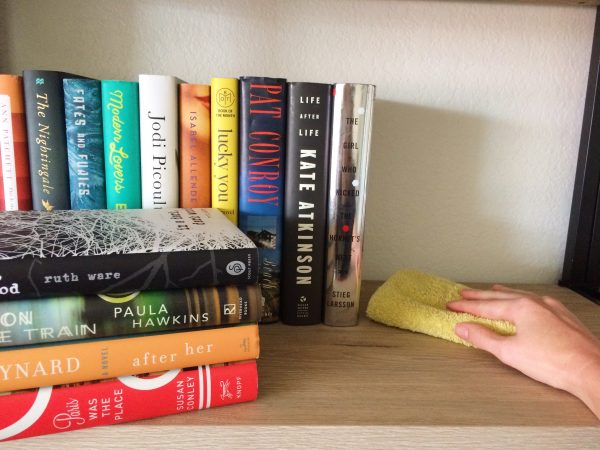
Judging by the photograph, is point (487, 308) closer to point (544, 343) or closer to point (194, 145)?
point (544, 343)

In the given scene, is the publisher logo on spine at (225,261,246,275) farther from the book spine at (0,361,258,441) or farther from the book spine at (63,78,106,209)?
the book spine at (63,78,106,209)

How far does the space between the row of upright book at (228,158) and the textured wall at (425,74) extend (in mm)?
178

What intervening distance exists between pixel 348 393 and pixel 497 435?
131mm

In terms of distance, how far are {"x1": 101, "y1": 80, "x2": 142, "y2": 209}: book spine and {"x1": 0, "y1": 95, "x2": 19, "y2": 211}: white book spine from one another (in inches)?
3.9

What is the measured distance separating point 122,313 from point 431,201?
Result: 1.75 feet

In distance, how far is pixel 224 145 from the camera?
1.82 feet

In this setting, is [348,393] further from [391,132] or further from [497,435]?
[391,132]

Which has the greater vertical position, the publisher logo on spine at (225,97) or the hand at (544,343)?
the publisher logo on spine at (225,97)

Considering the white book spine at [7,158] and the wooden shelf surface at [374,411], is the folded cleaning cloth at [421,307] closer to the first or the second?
the wooden shelf surface at [374,411]

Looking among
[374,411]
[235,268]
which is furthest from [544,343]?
[235,268]

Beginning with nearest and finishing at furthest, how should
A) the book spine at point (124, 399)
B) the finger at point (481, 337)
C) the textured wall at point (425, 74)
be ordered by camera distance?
the book spine at point (124, 399)
the finger at point (481, 337)
the textured wall at point (425, 74)

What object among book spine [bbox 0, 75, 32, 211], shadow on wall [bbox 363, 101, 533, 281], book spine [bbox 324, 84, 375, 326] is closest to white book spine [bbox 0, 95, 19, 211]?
book spine [bbox 0, 75, 32, 211]

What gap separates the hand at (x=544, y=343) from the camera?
0.45m

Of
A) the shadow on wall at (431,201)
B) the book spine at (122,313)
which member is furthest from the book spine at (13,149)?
the shadow on wall at (431,201)
